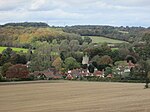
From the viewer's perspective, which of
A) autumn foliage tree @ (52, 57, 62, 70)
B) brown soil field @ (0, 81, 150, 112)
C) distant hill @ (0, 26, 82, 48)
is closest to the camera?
brown soil field @ (0, 81, 150, 112)

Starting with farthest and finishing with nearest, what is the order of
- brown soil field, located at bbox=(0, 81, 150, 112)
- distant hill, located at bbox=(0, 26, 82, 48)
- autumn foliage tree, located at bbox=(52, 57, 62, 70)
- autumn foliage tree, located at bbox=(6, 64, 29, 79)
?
distant hill, located at bbox=(0, 26, 82, 48)
autumn foliage tree, located at bbox=(52, 57, 62, 70)
autumn foliage tree, located at bbox=(6, 64, 29, 79)
brown soil field, located at bbox=(0, 81, 150, 112)

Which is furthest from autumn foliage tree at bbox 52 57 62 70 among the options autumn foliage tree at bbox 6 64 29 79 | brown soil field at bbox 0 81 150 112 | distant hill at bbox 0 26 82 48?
brown soil field at bbox 0 81 150 112

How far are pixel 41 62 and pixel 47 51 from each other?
1343cm

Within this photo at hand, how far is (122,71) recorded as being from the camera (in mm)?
87312

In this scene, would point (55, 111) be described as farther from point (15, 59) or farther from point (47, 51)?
point (47, 51)

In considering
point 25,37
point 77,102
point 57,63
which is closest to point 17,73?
point 57,63

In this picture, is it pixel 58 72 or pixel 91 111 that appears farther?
pixel 58 72

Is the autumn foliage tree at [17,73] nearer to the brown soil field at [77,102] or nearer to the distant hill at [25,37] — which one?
the brown soil field at [77,102]

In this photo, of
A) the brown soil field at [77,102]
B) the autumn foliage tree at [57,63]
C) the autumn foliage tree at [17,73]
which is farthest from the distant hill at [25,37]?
the brown soil field at [77,102]

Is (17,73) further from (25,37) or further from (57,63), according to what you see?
(25,37)

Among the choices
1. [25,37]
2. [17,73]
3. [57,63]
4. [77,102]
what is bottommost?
[17,73]

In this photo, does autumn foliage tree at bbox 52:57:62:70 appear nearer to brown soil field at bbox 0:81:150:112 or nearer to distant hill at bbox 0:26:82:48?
distant hill at bbox 0:26:82:48

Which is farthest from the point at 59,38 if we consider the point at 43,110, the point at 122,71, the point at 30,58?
the point at 43,110

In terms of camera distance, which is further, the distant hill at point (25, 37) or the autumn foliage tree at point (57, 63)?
the distant hill at point (25, 37)
